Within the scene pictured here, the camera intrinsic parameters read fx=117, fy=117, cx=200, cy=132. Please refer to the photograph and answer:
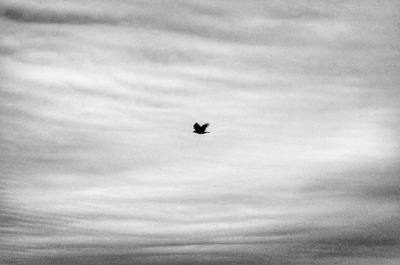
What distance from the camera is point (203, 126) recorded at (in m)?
15.4
